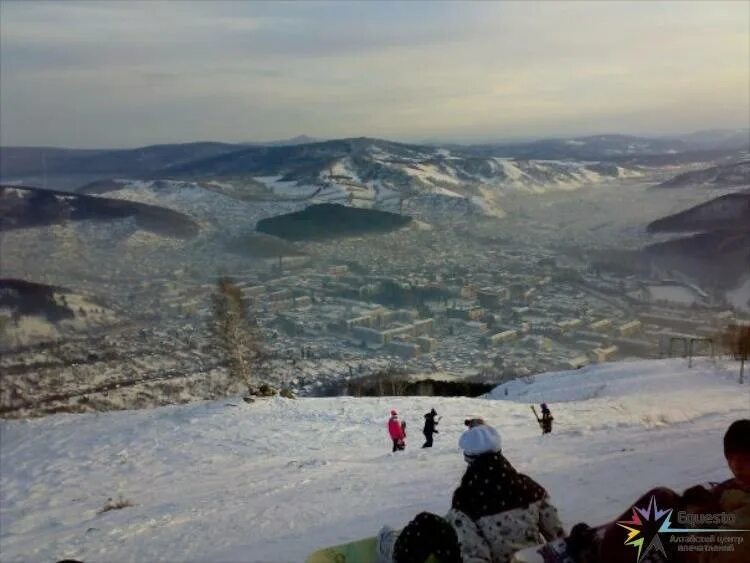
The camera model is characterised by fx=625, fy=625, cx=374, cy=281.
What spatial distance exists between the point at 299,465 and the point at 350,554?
20.5ft

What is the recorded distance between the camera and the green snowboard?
14.0 feet

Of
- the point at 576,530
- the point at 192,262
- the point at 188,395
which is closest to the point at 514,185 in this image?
the point at 192,262

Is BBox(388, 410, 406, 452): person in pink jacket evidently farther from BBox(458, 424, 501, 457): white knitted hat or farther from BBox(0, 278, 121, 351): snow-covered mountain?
BBox(0, 278, 121, 351): snow-covered mountain

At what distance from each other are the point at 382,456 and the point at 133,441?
6.74m

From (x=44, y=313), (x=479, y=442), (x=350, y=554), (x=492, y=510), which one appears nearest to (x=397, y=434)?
(x=350, y=554)

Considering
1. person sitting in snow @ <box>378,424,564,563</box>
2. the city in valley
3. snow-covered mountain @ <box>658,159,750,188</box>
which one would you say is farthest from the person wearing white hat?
the city in valley

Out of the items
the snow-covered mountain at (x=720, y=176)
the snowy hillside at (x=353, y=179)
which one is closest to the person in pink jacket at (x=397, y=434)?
the snow-covered mountain at (x=720, y=176)

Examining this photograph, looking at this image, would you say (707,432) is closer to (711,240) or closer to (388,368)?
(711,240)

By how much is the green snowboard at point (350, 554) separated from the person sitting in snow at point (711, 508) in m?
1.53

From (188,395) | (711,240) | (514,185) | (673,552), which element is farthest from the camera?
(514,185)

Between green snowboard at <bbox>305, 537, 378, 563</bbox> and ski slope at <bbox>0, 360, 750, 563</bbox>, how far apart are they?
5.57ft

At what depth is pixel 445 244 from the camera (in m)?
70.1

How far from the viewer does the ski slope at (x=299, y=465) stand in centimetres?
691

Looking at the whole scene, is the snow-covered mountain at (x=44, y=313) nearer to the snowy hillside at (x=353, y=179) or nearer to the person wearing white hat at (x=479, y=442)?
the snowy hillside at (x=353, y=179)
